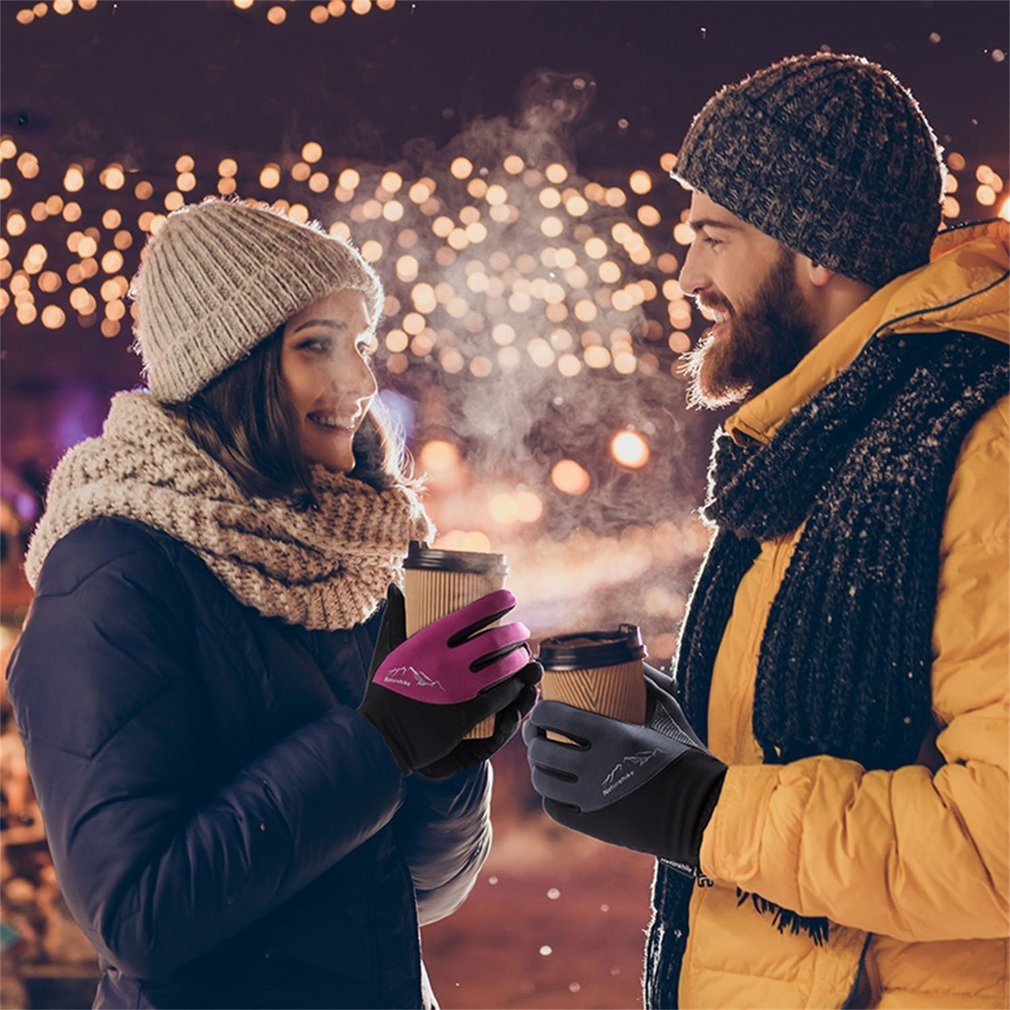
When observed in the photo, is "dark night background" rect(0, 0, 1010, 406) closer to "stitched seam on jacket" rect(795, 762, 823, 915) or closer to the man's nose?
the man's nose

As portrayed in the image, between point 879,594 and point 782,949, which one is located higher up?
point 879,594

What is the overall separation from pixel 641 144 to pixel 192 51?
0.95 metres

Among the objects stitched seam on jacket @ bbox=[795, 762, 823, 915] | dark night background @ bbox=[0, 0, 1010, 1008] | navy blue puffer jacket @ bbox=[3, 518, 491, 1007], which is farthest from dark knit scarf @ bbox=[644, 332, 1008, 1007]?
dark night background @ bbox=[0, 0, 1010, 1008]

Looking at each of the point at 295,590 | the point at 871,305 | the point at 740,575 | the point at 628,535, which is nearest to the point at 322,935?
the point at 295,590

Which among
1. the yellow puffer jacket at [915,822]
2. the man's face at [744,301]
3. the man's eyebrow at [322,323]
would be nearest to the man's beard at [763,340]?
the man's face at [744,301]

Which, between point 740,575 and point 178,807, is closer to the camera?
point 178,807

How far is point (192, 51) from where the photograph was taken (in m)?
2.33

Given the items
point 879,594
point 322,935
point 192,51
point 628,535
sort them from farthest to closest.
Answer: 1. point 628,535
2. point 192,51
3. point 322,935
4. point 879,594

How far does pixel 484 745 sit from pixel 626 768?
0.27m

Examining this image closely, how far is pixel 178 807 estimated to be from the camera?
1.24m

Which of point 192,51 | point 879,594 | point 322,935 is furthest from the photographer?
point 192,51

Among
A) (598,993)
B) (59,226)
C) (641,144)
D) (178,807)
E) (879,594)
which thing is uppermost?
(641,144)

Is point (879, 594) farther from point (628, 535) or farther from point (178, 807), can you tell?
point (628, 535)

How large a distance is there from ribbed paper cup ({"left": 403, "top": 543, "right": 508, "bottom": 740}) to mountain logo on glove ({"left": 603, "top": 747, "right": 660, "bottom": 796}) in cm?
26
